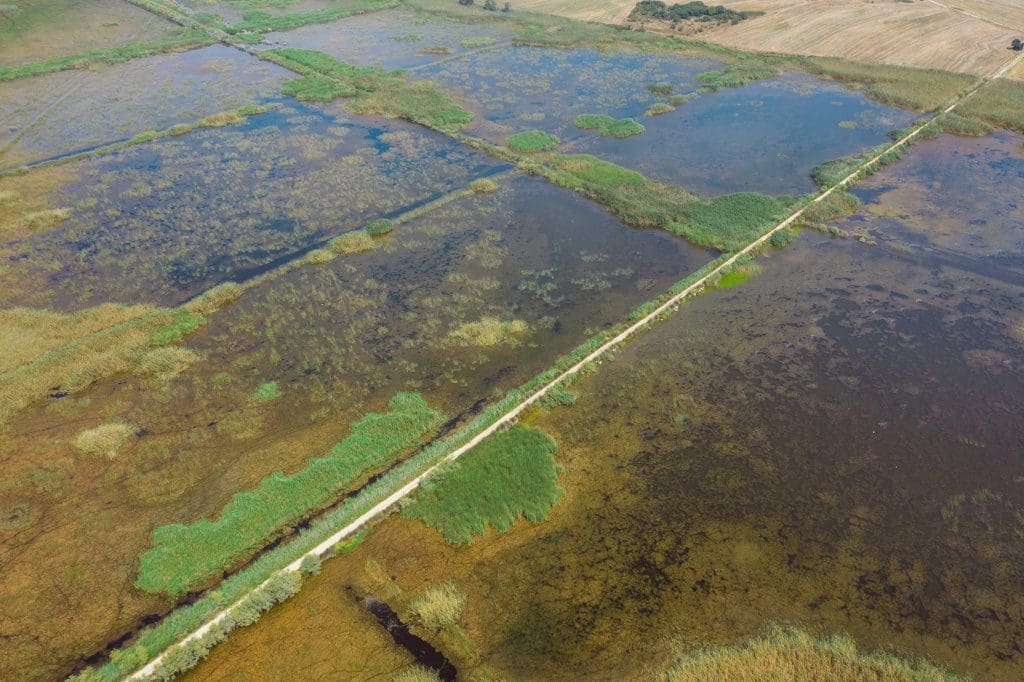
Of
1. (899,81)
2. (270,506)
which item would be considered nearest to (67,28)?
(270,506)

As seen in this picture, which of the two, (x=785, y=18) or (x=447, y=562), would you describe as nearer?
(x=447, y=562)

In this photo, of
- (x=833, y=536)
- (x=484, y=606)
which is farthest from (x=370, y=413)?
(x=833, y=536)

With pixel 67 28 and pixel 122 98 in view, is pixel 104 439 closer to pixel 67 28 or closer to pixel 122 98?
pixel 122 98

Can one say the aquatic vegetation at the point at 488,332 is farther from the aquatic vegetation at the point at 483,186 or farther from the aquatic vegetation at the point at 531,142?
the aquatic vegetation at the point at 531,142

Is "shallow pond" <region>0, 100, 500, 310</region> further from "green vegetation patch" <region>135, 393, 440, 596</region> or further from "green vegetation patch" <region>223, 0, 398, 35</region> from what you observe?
"green vegetation patch" <region>223, 0, 398, 35</region>

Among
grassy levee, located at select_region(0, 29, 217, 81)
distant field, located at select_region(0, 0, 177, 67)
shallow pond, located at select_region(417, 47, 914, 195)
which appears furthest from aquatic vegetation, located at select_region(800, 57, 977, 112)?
distant field, located at select_region(0, 0, 177, 67)

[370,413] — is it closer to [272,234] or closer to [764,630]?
[764,630]
